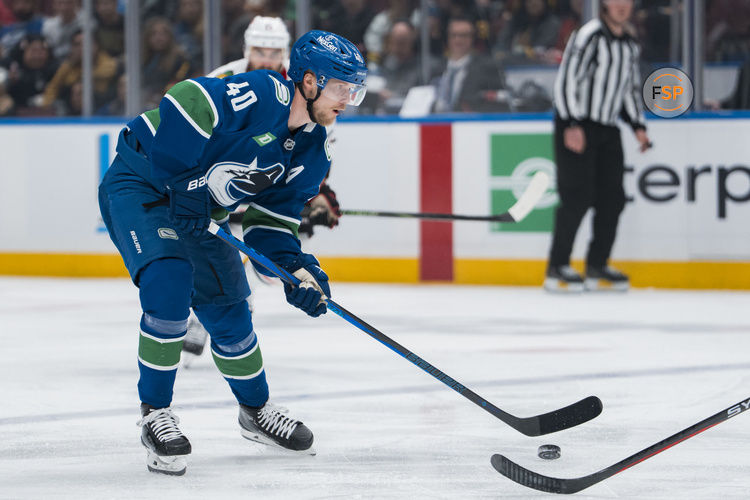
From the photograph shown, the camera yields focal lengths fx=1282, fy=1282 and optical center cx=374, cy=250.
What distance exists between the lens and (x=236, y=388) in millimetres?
2754

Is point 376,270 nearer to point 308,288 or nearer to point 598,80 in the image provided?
point 598,80

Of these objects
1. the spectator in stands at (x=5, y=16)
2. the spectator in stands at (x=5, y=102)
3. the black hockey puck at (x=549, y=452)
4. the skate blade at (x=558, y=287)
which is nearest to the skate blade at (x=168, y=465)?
the black hockey puck at (x=549, y=452)

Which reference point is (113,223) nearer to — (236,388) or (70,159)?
(236,388)

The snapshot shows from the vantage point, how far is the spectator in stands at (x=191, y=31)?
22.3 ft

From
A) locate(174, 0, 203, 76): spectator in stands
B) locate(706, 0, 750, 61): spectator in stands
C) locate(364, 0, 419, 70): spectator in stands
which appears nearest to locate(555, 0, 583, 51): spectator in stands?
locate(706, 0, 750, 61): spectator in stands

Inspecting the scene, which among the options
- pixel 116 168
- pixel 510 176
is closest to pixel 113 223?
pixel 116 168

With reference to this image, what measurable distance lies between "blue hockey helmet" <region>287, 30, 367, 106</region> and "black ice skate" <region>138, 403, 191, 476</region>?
0.72 m

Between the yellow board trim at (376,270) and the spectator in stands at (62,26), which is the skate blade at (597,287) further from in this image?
the spectator in stands at (62,26)

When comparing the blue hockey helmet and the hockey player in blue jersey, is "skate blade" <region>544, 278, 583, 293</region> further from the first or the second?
the blue hockey helmet

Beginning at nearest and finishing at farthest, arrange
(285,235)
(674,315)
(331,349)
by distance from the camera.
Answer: (285,235)
(331,349)
(674,315)

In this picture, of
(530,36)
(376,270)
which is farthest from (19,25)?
(530,36)

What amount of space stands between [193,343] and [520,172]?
9.18 ft

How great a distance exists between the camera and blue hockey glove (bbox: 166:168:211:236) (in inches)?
96.3

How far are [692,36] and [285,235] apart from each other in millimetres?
3899
